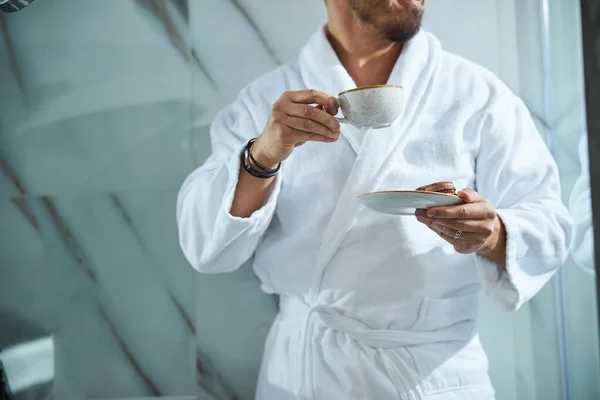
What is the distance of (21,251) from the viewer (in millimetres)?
1518

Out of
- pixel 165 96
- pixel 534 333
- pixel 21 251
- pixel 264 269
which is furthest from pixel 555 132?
pixel 21 251

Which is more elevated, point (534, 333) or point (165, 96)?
point (165, 96)

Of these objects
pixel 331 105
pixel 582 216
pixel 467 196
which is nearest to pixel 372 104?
pixel 331 105

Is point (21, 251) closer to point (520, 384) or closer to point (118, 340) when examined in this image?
point (118, 340)

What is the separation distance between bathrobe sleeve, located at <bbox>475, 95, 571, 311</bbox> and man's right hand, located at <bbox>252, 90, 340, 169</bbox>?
0.39 metres

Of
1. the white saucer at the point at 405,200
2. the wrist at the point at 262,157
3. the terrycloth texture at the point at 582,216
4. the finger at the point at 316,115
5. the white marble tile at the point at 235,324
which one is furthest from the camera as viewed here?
the white marble tile at the point at 235,324

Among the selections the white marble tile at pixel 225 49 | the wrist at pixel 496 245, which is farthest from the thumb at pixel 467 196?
the white marble tile at pixel 225 49

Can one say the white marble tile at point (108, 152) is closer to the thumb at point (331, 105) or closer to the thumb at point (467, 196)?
the thumb at point (331, 105)

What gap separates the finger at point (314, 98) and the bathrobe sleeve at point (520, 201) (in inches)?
15.8

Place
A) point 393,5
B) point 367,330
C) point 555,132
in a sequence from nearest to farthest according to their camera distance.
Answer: point 367,330 → point 393,5 → point 555,132

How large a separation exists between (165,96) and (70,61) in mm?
267

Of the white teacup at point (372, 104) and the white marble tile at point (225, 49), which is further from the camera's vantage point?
the white marble tile at point (225, 49)

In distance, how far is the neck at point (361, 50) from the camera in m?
1.39

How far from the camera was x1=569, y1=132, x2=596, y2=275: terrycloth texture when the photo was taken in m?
1.32
